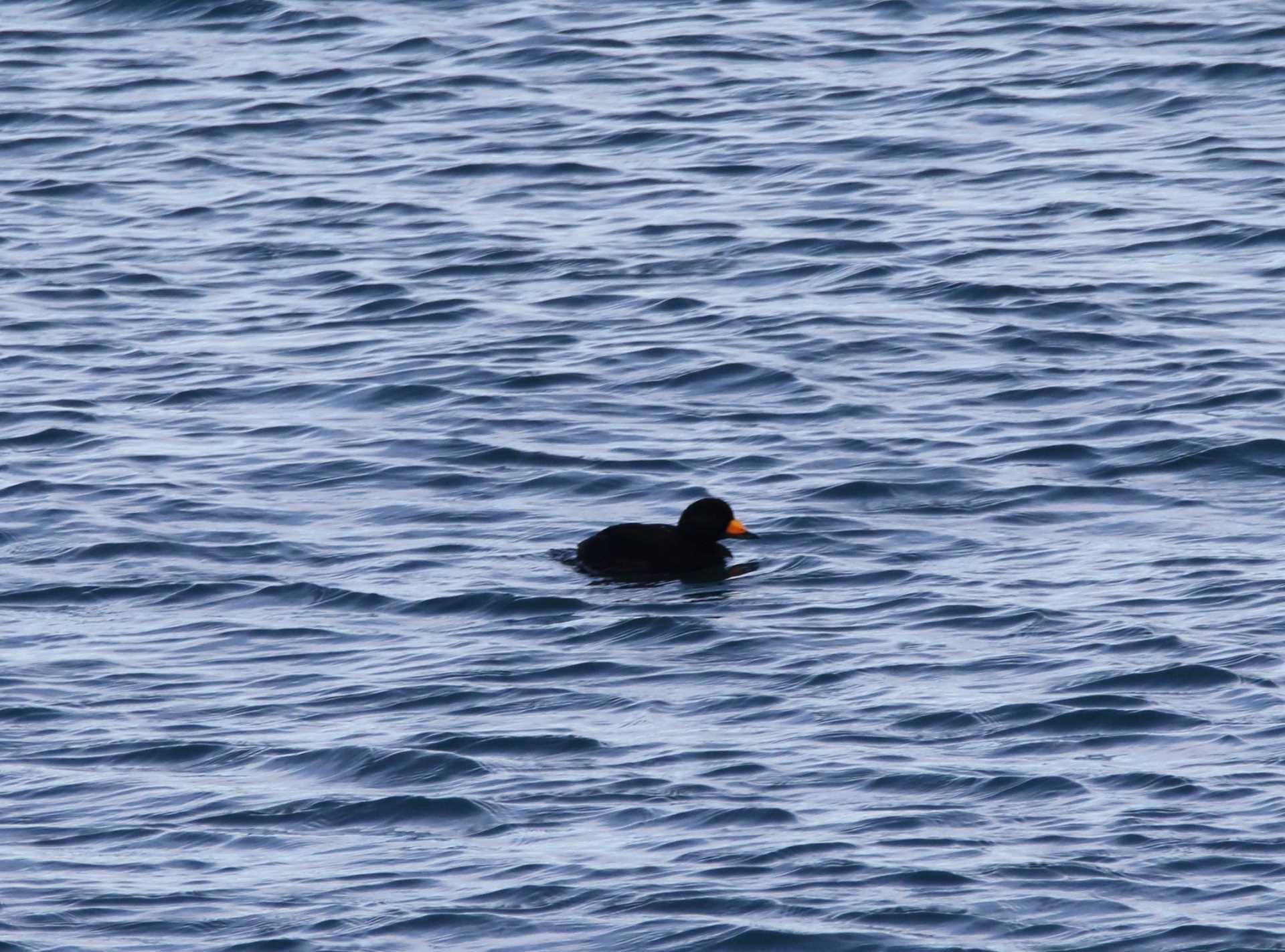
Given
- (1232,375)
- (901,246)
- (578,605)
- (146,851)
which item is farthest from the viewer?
(901,246)

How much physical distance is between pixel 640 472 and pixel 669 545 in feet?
5.98

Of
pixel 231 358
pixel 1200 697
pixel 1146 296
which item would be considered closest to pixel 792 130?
pixel 1146 296

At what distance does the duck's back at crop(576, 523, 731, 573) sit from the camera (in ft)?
47.2

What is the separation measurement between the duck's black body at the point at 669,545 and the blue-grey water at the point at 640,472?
167 mm

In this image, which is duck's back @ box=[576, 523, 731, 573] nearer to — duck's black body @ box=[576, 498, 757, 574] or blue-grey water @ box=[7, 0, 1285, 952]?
duck's black body @ box=[576, 498, 757, 574]

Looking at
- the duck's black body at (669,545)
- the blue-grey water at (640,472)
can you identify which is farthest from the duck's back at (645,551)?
the blue-grey water at (640,472)

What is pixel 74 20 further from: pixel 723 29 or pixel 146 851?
pixel 146 851

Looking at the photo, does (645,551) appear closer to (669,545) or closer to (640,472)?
(669,545)

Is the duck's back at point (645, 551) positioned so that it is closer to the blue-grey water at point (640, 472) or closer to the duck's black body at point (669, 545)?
the duck's black body at point (669, 545)

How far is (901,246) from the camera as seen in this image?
809 inches

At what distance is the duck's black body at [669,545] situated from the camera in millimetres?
14398

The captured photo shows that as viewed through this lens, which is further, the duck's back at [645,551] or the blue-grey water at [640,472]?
the duck's back at [645,551]

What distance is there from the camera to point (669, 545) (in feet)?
47.9

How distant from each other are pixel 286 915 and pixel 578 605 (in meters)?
4.31
